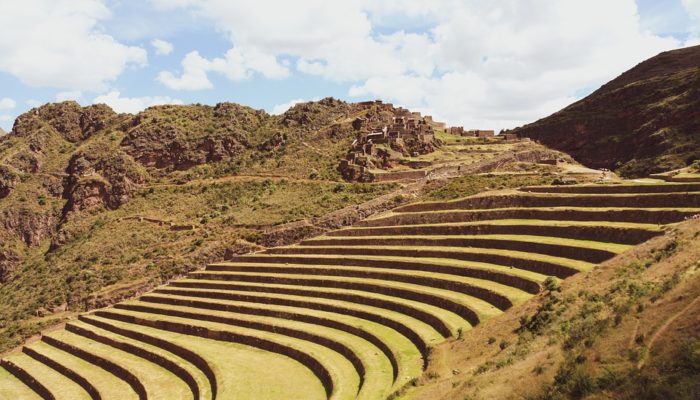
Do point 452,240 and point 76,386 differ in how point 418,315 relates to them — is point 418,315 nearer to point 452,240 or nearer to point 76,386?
point 452,240

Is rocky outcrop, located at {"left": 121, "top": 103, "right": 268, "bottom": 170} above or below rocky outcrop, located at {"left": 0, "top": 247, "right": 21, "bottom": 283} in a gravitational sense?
above

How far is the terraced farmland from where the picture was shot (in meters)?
20.0

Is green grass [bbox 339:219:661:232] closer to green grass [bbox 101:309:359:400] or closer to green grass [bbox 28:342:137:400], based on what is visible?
green grass [bbox 101:309:359:400]

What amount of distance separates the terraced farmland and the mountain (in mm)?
30306

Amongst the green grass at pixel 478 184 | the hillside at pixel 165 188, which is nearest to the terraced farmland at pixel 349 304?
the green grass at pixel 478 184

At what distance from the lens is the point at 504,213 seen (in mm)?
28719

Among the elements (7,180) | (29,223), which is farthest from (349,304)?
(7,180)

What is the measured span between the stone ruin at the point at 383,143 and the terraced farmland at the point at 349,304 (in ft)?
49.5

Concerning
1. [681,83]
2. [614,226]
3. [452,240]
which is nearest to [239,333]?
[452,240]

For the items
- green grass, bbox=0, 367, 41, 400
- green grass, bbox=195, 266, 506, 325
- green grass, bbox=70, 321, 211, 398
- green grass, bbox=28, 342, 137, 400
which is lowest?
green grass, bbox=0, 367, 41, 400

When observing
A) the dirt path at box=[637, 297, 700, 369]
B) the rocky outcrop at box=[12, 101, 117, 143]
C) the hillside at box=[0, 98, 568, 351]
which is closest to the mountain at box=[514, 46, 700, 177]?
the hillside at box=[0, 98, 568, 351]

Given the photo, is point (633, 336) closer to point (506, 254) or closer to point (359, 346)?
point (359, 346)

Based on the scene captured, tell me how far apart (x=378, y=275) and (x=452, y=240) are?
13.7 ft

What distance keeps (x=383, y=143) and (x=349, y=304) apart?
96.3ft
